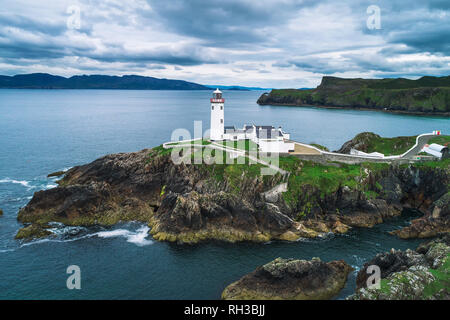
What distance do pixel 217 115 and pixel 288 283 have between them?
40626 millimetres

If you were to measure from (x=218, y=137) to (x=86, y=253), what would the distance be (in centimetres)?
3569

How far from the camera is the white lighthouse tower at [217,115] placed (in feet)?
207

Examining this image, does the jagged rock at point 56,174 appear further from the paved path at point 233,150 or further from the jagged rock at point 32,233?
the jagged rock at point 32,233

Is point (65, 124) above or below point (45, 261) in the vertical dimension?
above

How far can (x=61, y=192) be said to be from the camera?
47.2 meters

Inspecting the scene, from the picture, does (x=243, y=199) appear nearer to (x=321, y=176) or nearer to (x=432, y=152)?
(x=321, y=176)

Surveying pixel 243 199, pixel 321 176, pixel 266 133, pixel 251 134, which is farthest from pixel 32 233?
pixel 251 134

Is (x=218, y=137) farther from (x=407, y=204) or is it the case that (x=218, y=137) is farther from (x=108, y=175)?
(x=407, y=204)

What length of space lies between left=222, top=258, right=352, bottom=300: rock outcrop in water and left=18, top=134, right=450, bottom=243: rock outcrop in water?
9.94m

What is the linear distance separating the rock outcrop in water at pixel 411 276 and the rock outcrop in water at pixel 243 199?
10.4 m

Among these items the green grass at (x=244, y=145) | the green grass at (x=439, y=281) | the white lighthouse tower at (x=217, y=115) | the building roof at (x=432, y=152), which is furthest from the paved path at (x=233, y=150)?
the building roof at (x=432, y=152)

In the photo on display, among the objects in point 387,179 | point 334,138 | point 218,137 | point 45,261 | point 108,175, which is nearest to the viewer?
point 45,261

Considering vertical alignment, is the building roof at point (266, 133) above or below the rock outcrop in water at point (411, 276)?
above

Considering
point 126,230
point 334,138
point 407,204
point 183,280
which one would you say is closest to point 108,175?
point 126,230
